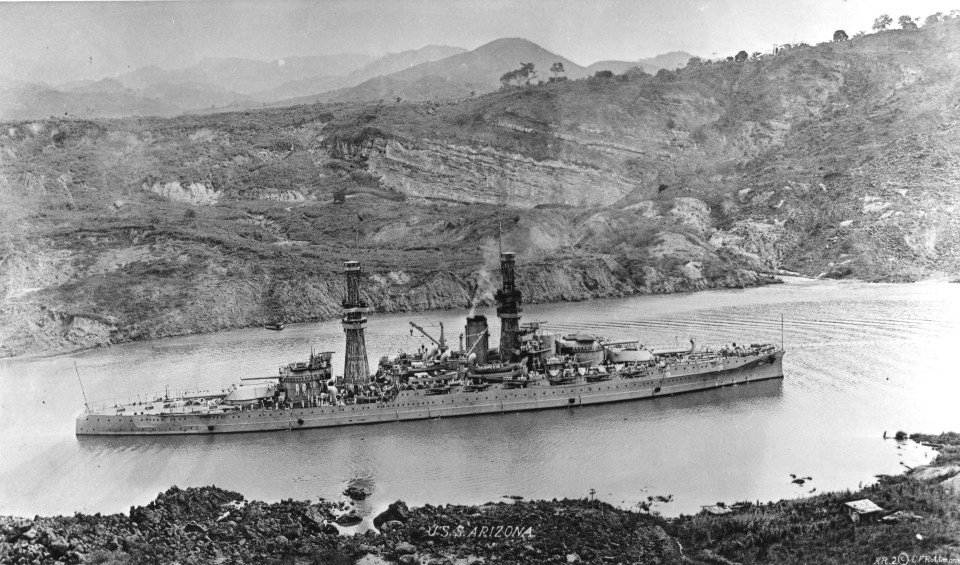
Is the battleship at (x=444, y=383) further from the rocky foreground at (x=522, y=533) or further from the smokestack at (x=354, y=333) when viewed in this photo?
the rocky foreground at (x=522, y=533)

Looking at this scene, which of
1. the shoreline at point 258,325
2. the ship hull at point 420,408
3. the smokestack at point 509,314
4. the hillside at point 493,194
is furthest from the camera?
the hillside at point 493,194

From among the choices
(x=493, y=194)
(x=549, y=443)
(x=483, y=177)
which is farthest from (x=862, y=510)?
(x=483, y=177)

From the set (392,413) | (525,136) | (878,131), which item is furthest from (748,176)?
(392,413)

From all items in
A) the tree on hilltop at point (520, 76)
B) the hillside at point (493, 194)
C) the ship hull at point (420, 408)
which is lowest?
the ship hull at point (420, 408)

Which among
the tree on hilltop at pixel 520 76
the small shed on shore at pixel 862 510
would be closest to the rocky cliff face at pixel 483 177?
the tree on hilltop at pixel 520 76

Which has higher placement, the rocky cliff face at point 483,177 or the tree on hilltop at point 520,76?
the tree on hilltop at point 520,76
